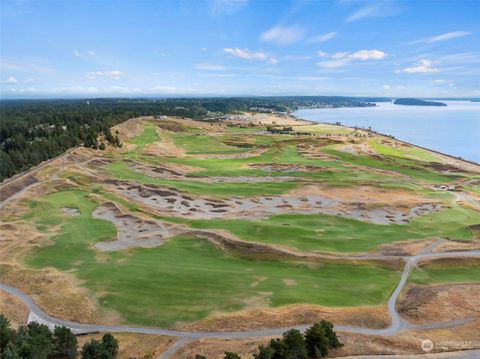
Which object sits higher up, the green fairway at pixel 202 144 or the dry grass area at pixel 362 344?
the green fairway at pixel 202 144

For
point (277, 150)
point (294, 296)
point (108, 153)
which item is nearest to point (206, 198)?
point (294, 296)

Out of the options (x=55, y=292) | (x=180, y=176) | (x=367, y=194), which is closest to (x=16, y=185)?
(x=180, y=176)

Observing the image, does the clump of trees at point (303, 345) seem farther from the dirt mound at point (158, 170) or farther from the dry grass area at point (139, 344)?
the dirt mound at point (158, 170)

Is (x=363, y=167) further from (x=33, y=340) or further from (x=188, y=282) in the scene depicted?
(x=33, y=340)

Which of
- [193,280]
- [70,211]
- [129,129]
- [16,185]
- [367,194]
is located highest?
[129,129]

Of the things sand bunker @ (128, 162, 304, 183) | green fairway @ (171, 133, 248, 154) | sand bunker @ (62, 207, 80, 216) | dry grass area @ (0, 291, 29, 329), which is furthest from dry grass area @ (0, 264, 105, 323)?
green fairway @ (171, 133, 248, 154)

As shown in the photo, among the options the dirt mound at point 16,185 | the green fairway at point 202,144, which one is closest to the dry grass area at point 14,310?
the dirt mound at point 16,185

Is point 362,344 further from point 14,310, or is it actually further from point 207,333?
point 14,310
